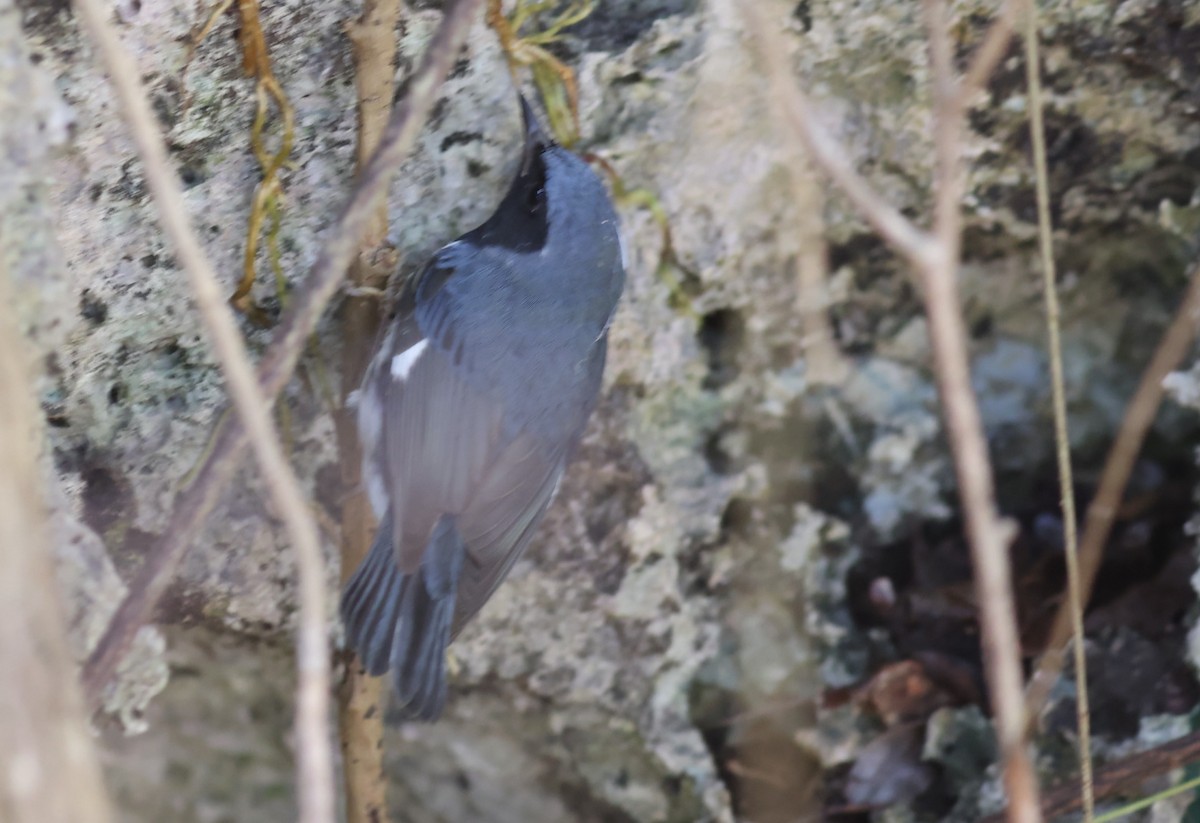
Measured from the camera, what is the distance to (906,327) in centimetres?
271

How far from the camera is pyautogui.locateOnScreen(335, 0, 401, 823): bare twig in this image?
80.7 inches

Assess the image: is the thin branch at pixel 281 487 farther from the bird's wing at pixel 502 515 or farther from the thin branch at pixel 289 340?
the bird's wing at pixel 502 515

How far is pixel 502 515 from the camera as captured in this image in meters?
2.16

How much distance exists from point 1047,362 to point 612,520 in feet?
3.50

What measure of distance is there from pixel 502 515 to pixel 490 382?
24 cm

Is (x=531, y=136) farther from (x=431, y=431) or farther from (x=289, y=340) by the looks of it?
(x=289, y=340)

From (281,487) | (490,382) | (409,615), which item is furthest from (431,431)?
(281,487)

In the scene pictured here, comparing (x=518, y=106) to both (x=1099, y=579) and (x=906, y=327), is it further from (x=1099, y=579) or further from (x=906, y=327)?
(x=1099, y=579)

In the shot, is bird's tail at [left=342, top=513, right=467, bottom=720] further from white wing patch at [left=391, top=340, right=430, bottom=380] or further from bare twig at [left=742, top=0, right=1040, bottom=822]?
bare twig at [left=742, top=0, right=1040, bottom=822]

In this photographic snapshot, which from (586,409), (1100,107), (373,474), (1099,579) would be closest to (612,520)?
(586,409)

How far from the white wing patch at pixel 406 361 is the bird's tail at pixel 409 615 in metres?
0.27

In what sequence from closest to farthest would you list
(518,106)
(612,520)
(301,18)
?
(301,18), (518,106), (612,520)

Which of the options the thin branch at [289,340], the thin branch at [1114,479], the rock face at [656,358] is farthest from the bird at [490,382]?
the thin branch at [1114,479]

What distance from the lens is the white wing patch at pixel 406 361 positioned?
220 cm
